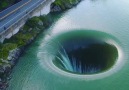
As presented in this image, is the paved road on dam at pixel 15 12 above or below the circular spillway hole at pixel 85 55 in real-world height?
above

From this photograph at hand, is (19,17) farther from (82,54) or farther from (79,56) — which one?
(82,54)

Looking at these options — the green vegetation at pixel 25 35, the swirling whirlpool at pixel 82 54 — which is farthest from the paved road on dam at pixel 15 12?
the swirling whirlpool at pixel 82 54

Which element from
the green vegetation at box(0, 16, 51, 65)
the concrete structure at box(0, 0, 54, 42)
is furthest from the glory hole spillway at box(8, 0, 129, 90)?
the concrete structure at box(0, 0, 54, 42)

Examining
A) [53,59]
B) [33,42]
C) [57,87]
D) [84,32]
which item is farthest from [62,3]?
[57,87]

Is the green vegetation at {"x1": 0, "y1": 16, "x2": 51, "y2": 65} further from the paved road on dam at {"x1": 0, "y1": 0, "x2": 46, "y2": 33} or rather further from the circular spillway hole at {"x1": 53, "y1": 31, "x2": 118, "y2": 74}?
the circular spillway hole at {"x1": 53, "y1": 31, "x2": 118, "y2": 74}

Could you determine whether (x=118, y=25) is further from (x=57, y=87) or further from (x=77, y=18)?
(x=57, y=87)

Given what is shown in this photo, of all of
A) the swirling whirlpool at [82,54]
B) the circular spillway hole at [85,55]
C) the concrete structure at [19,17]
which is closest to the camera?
the swirling whirlpool at [82,54]

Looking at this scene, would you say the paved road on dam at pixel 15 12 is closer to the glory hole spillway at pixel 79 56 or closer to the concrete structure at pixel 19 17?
the concrete structure at pixel 19 17
